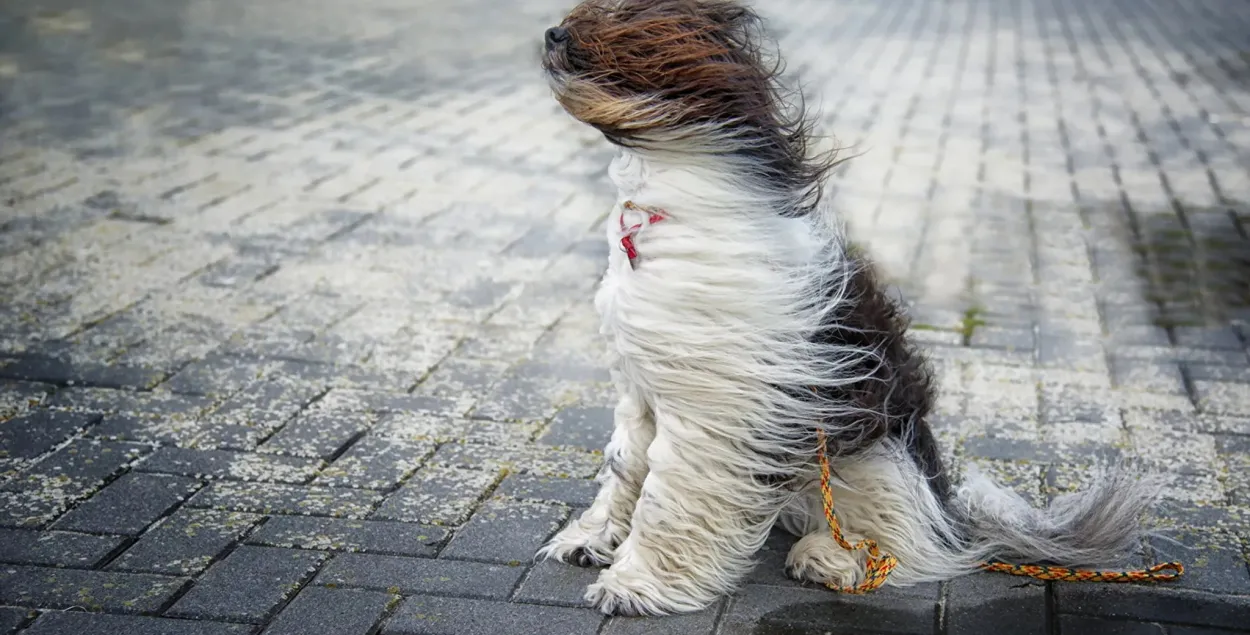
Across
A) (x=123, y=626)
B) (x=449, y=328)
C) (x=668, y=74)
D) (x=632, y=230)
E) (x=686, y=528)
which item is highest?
(x=668, y=74)

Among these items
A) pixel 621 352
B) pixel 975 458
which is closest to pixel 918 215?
pixel 975 458

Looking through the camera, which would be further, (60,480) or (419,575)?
(60,480)

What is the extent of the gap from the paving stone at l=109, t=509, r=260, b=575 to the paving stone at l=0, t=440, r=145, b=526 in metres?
0.33

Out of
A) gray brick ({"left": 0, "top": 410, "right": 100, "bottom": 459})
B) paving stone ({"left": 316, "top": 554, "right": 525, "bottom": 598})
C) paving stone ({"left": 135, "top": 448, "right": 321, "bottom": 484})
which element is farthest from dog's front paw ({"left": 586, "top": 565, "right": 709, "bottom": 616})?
gray brick ({"left": 0, "top": 410, "right": 100, "bottom": 459})

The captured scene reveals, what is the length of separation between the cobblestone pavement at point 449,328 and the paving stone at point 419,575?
0.04ft

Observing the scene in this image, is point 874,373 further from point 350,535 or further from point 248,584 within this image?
point 248,584

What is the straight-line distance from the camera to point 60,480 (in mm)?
3584

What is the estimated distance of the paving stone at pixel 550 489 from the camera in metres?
3.55

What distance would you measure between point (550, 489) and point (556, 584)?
0.56m

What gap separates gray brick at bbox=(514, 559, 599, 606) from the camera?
300cm

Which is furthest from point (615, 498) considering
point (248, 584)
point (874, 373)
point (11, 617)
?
point (11, 617)

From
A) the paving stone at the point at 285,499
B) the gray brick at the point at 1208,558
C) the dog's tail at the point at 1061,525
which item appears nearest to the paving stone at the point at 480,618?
the paving stone at the point at 285,499

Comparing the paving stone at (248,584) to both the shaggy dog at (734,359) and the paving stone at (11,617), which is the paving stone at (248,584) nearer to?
the paving stone at (11,617)

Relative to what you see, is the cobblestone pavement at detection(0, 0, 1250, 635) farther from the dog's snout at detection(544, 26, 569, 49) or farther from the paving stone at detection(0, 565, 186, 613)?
the dog's snout at detection(544, 26, 569, 49)
